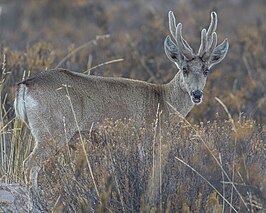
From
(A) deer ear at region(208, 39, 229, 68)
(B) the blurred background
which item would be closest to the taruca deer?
(A) deer ear at region(208, 39, 229, 68)

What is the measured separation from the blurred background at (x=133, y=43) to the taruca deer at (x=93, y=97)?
22.9 inches

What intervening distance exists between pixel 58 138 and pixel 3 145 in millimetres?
973

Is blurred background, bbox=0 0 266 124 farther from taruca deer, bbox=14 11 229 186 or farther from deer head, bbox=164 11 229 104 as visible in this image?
deer head, bbox=164 11 229 104

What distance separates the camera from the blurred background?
1092cm

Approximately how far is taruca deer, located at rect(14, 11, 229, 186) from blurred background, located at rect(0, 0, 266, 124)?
581 millimetres

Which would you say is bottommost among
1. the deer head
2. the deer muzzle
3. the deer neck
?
→ the deer neck

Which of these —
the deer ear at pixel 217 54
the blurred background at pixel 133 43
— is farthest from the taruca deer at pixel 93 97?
the blurred background at pixel 133 43

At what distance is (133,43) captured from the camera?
14.9 m

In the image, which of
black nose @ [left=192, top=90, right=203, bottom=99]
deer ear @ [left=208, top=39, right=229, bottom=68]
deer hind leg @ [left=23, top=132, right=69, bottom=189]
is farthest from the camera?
deer ear @ [left=208, top=39, right=229, bottom=68]

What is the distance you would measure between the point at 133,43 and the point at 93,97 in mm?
6973

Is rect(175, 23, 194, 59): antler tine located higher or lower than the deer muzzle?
higher

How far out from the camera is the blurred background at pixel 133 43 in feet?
35.8

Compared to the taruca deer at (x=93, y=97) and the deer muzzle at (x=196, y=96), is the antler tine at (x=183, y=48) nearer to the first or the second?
the taruca deer at (x=93, y=97)

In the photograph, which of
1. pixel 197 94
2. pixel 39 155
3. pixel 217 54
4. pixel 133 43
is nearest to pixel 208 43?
pixel 217 54
